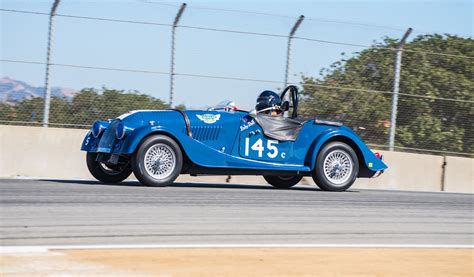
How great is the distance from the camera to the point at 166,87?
585 inches

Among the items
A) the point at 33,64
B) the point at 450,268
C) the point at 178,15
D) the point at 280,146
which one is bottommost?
the point at 450,268

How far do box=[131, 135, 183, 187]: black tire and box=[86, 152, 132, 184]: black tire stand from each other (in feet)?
3.03

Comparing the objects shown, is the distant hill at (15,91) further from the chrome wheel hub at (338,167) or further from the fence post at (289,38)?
the chrome wheel hub at (338,167)

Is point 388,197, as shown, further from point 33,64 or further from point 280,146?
point 33,64

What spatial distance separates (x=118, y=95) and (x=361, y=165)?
4.08 meters

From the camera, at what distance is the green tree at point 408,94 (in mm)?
16156

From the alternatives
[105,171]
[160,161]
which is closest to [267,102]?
[160,161]

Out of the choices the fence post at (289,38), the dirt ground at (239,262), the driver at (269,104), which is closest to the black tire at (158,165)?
the driver at (269,104)

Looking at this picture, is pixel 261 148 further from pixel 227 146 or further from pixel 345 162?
pixel 345 162

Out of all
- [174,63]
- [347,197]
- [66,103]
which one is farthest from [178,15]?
[347,197]

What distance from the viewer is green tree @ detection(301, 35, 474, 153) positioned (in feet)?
53.0

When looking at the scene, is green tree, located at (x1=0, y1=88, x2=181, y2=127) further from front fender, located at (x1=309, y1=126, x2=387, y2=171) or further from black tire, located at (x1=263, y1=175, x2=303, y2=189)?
front fender, located at (x1=309, y1=126, x2=387, y2=171)

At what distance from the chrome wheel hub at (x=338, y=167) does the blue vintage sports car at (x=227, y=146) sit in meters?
0.01

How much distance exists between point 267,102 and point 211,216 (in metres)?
3.89
